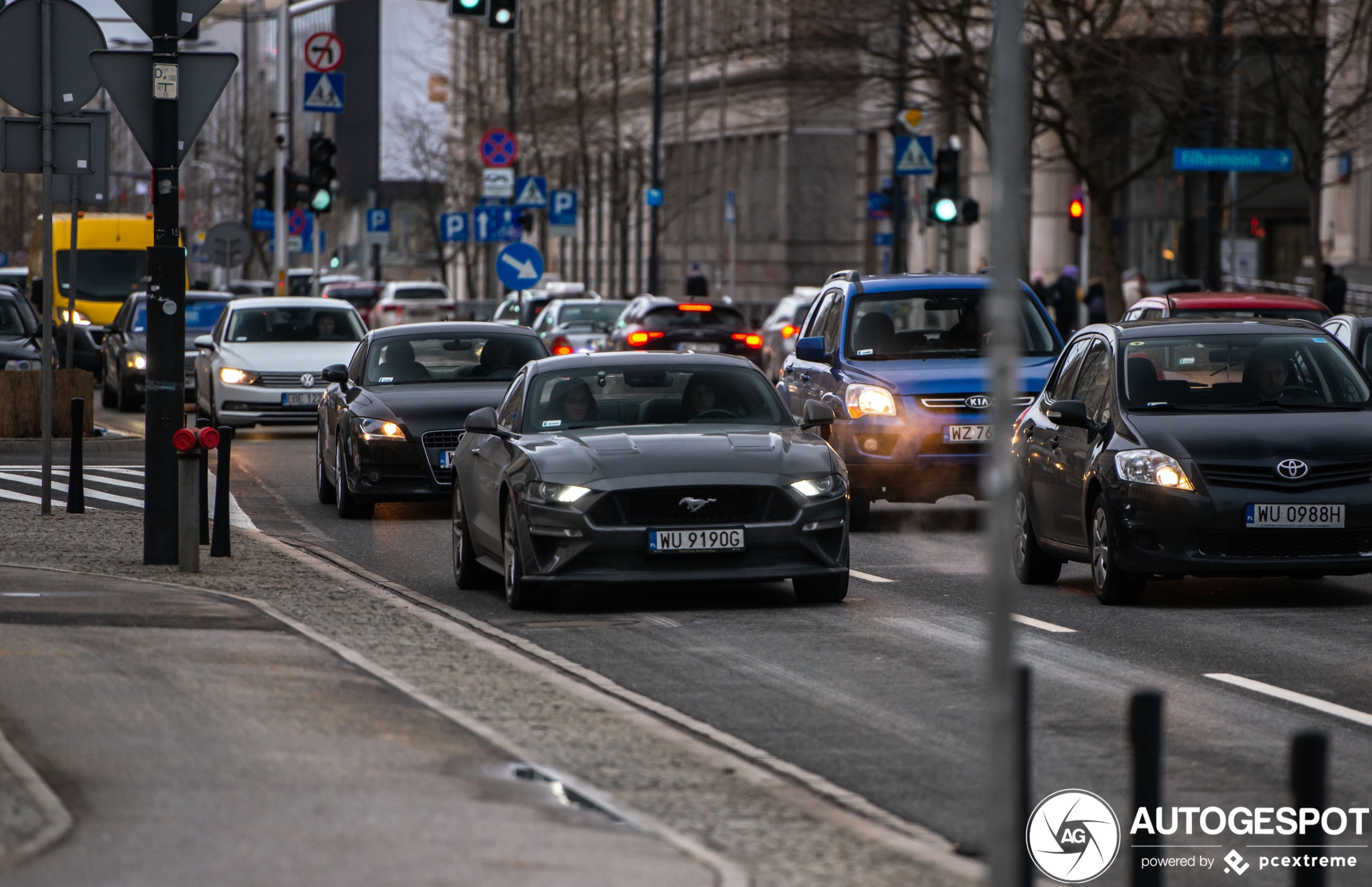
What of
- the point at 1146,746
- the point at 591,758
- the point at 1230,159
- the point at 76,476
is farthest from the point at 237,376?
the point at 1146,746

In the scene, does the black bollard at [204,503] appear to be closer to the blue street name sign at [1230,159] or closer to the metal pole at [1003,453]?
the metal pole at [1003,453]

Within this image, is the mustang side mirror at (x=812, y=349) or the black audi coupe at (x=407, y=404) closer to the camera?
the mustang side mirror at (x=812, y=349)

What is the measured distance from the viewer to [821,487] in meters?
12.4

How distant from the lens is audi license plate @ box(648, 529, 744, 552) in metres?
12.1

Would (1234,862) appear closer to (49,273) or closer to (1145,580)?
(1145,580)

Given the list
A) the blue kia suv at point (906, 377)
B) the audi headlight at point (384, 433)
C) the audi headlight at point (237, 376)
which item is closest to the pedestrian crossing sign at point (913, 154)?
the audi headlight at point (237, 376)

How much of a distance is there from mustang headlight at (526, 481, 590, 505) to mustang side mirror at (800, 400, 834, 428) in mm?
1667

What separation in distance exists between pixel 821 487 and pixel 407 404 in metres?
6.74

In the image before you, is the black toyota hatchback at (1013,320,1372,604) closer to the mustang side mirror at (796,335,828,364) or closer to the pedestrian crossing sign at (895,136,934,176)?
the mustang side mirror at (796,335,828,364)

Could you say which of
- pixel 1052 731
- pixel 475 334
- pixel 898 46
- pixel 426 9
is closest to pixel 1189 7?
pixel 898 46

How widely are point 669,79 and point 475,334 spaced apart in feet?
209

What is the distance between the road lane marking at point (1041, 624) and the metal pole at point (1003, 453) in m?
6.98

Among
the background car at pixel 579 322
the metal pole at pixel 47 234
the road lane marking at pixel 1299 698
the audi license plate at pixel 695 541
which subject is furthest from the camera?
the background car at pixel 579 322

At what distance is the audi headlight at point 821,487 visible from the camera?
40.5ft
